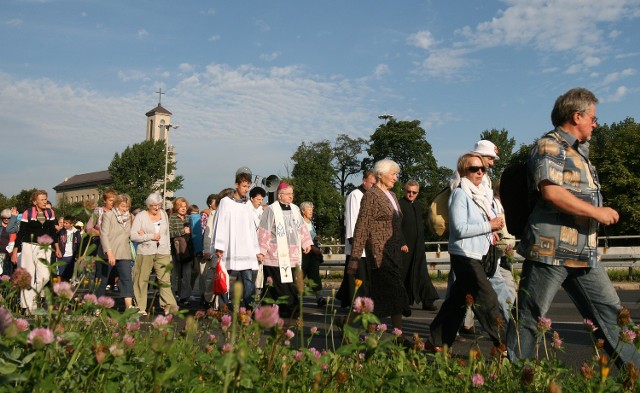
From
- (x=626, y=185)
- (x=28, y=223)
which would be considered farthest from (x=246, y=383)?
(x=626, y=185)

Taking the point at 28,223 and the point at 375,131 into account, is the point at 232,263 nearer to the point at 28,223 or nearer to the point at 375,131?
the point at 28,223

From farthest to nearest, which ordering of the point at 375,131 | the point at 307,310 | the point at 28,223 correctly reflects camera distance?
the point at 375,131 < the point at 307,310 < the point at 28,223

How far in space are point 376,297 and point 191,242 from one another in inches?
246

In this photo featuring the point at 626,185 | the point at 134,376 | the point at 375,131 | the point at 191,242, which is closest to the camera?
the point at 134,376

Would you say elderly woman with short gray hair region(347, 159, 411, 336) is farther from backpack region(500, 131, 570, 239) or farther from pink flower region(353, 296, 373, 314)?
pink flower region(353, 296, 373, 314)

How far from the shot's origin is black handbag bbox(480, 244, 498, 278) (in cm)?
598

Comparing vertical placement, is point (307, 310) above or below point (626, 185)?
below

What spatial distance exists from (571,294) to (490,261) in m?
1.69

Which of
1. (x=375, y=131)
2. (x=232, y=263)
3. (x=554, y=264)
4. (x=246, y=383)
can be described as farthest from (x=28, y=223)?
(x=375, y=131)

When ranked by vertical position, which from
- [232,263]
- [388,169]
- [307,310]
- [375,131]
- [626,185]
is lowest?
[307,310]

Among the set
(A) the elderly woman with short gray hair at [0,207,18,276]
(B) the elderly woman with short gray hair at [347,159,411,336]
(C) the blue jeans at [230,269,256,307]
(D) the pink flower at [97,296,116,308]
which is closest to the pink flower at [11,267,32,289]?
(D) the pink flower at [97,296,116,308]

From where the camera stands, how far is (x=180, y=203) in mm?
12867

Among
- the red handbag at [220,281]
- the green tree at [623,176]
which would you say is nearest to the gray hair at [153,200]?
the red handbag at [220,281]

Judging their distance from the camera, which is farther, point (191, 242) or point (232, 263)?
point (191, 242)
